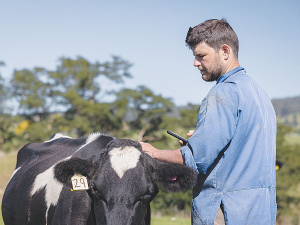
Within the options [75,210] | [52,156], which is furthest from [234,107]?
[52,156]

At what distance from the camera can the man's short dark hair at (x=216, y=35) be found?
2.47 m

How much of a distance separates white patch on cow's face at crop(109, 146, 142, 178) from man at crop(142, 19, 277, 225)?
20.9 inches

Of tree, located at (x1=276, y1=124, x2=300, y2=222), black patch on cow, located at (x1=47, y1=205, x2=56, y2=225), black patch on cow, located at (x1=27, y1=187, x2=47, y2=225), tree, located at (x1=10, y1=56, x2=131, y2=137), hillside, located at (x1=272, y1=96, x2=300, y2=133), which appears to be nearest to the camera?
black patch on cow, located at (x1=47, y1=205, x2=56, y2=225)

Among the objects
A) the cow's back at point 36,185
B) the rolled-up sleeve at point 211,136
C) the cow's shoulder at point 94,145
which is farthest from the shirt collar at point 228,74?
the cow's back at point 36,185

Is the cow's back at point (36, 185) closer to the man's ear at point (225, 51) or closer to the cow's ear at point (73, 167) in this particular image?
the cow's ear at point (73, 167)

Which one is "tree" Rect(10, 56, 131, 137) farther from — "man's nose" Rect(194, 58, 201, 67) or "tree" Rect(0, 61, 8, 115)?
"man's nose" Rect(194, 58, 201, 67)

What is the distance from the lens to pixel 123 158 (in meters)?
2.83

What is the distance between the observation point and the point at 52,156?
197 inches

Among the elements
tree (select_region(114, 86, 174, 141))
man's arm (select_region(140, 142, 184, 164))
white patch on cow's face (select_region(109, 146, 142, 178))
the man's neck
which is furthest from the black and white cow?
tree (select_region(114, 86, 174, 141))

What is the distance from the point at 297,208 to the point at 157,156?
40204 mm

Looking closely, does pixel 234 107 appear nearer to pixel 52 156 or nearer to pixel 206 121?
pixel 206 121

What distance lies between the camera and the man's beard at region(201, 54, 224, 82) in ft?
8.28

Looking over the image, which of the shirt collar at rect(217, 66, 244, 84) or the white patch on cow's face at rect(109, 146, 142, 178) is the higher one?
the shirt collar at rect(217, 66, 244, 84)

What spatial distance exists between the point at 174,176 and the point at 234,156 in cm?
73
